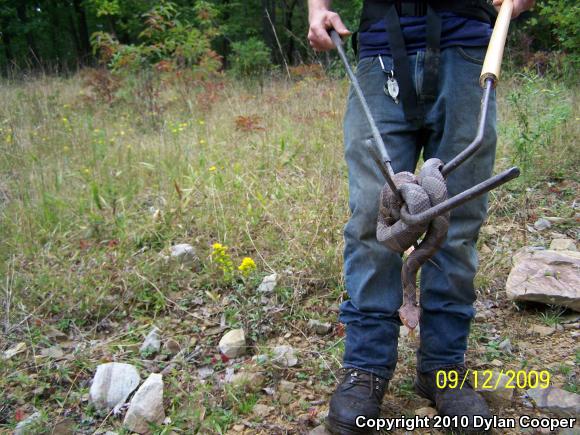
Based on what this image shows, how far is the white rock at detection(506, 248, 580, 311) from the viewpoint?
252 cm

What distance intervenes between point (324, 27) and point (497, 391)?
4.98 feet

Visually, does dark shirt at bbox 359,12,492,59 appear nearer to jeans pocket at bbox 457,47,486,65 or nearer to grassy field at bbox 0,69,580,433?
jeans pocket at bbox 457,47,486,65

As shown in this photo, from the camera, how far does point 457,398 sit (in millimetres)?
1854

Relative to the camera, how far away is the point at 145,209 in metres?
3.74

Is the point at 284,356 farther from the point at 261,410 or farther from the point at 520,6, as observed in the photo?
the point at 520,6

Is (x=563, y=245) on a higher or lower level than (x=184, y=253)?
lower

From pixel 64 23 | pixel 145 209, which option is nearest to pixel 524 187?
pixel 145 209

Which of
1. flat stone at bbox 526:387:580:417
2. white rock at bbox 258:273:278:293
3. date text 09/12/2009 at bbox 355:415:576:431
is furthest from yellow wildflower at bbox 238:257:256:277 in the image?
flat stone at bbox 526:387:580:417

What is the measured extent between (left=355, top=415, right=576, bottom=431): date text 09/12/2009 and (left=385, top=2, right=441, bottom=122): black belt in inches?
41.6

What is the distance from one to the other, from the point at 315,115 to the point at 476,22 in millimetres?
3220

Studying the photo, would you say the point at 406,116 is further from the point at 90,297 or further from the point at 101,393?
the point at 90,297

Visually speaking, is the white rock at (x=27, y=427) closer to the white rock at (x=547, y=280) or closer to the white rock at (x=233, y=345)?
the white rock at (x=233, y=345)

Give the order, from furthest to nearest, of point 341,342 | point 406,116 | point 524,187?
1. point 524,187
2. point 341,342
3. point 406,116

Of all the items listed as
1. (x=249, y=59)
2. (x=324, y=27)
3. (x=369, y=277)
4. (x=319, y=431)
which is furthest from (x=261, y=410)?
(x=249, y=59)
